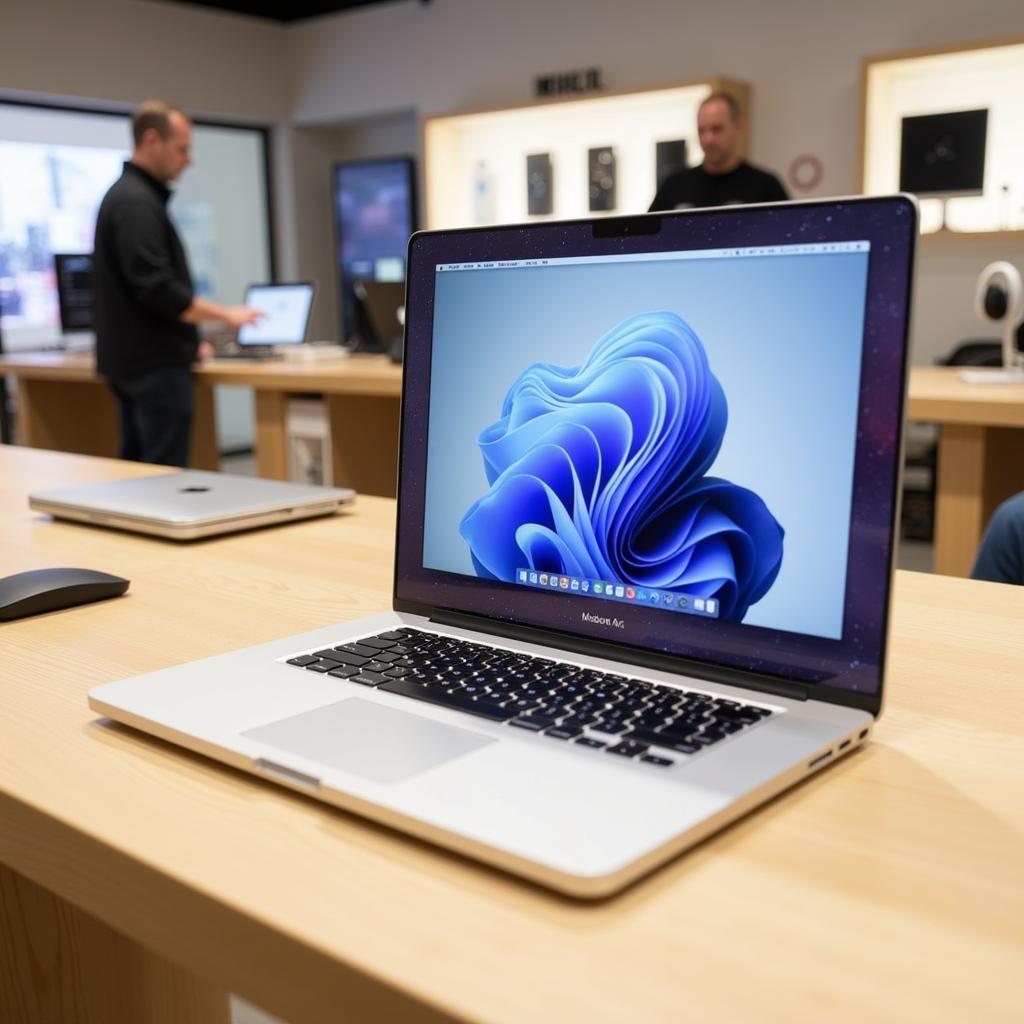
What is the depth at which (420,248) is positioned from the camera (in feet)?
2.70

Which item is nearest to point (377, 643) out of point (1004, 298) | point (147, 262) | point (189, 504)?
point (189, 504)

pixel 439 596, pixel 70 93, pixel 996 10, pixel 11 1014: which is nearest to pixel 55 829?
pixel 439 596

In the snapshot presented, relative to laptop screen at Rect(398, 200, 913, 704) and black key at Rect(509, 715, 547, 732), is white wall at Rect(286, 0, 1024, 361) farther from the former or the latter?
black key at Rect(509, 715, 547, 732)

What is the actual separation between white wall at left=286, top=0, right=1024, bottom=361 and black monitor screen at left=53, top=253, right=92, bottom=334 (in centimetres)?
218

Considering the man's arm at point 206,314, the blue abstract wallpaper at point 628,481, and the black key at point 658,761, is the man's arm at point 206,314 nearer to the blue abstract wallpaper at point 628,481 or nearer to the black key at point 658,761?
the blue abstract wallpaper at point 628,481

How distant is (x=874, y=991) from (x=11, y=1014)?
0.91m

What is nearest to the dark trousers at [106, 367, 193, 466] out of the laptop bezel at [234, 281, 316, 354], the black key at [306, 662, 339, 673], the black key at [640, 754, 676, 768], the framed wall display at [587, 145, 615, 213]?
the laptop bezel at [234, 281, 316, 354]

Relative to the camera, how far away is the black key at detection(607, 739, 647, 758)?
55cm

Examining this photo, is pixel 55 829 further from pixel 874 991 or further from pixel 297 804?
pixel 874 991

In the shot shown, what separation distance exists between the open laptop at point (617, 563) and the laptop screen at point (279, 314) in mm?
3784

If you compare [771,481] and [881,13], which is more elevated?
[881,13]

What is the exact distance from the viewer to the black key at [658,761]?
541 mm

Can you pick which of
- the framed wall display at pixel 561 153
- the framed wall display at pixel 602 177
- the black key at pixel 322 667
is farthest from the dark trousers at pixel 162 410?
the black key at pixel 322 667

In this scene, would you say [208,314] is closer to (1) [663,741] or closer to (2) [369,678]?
(2) [369,678]
